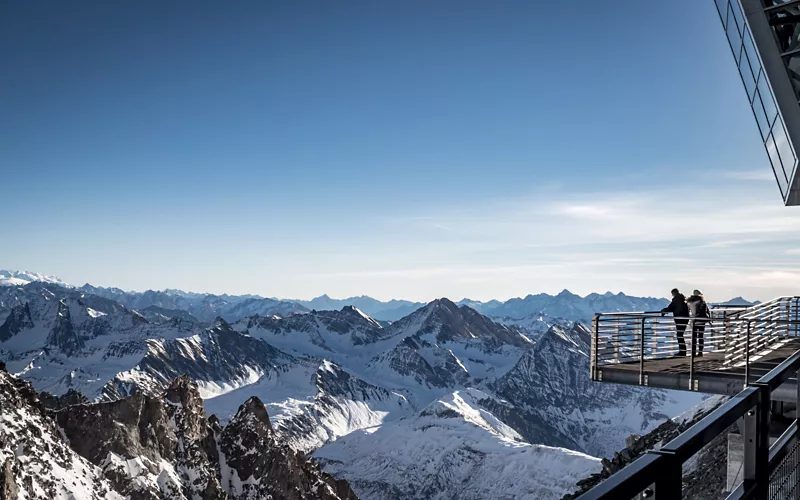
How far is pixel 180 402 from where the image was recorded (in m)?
169

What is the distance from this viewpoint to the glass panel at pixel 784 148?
21.3 metres

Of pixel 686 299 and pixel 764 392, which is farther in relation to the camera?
pixel 686 299

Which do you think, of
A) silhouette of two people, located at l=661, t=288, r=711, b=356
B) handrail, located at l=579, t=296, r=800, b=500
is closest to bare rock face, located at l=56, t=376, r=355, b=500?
silhouette of two people, located at l=661, t=288, r=711, b=356

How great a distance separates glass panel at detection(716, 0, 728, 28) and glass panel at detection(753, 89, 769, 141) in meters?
3.03

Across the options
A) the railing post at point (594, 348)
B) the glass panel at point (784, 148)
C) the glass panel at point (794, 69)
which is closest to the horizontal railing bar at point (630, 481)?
the railing post at point (594, 348)

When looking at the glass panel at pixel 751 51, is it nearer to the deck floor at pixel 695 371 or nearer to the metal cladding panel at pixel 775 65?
the metal cladding panel at pixel 775 65

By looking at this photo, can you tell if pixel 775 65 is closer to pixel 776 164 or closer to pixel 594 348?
pixel 776 164

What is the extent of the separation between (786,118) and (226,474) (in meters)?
168

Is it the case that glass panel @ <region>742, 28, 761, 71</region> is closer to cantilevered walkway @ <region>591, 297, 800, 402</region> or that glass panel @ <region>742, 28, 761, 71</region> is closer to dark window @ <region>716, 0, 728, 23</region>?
dark window @ <region>716, 0, 728, 23</region>

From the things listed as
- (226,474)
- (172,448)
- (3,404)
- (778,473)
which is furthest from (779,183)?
(226,474)

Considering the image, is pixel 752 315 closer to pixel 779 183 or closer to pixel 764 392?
pixel 779 183

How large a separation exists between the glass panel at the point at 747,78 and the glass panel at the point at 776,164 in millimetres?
1826

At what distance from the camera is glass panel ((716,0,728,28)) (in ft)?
75.0

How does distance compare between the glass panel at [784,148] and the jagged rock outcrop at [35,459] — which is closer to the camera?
the glass panel at [784,148]
